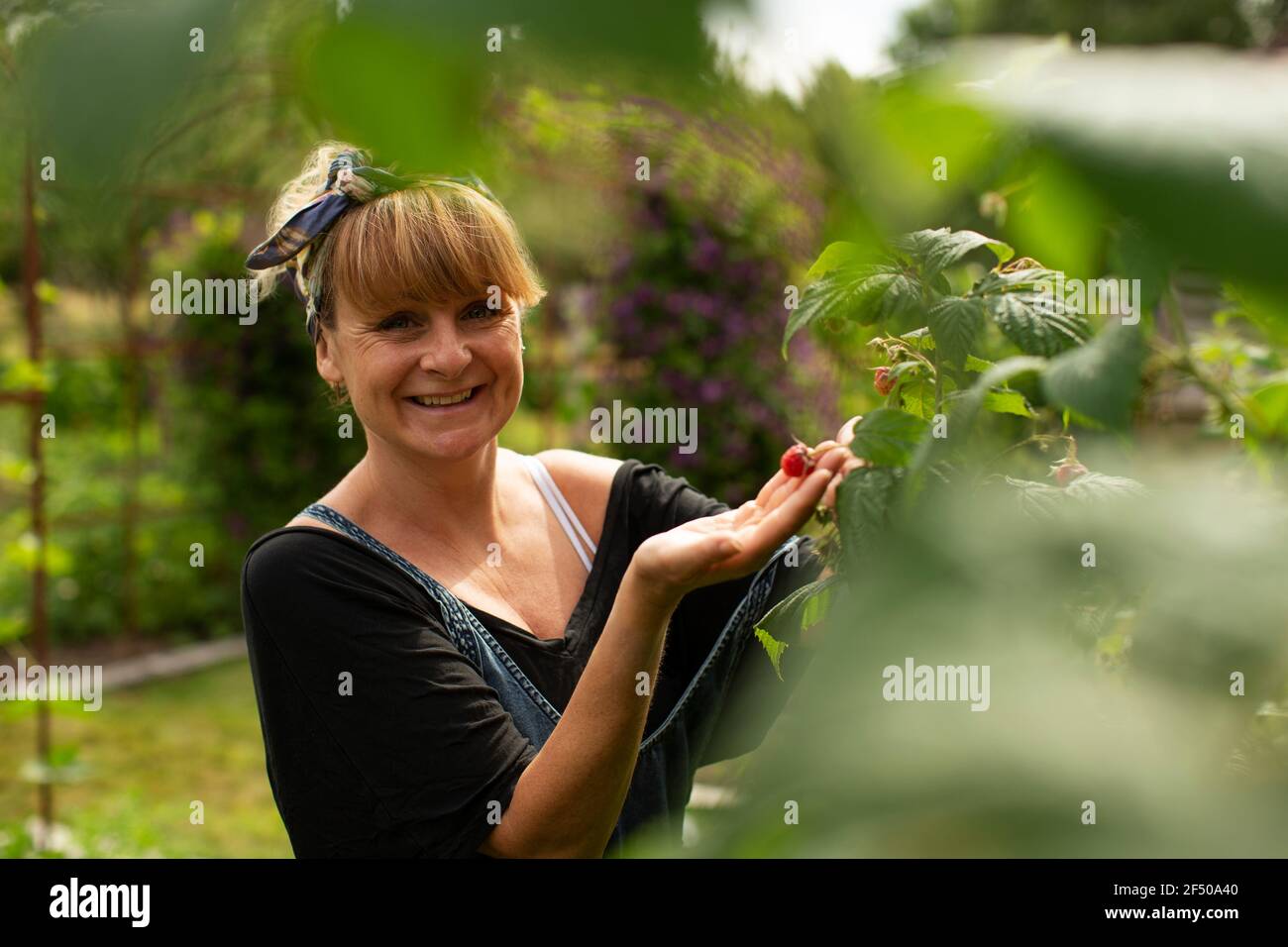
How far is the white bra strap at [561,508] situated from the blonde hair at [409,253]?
19.4 inches

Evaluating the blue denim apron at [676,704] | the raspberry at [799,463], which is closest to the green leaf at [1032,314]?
the raspberry at [799,463]

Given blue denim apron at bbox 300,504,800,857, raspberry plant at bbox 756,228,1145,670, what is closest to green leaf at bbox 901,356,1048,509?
raspberry plant at bbox 756,228,1145,670

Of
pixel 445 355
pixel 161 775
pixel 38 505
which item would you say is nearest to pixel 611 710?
pixel 445 355

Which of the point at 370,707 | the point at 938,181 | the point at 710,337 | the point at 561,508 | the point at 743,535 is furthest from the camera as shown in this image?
the point at 710,337

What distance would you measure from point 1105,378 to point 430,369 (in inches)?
60.4

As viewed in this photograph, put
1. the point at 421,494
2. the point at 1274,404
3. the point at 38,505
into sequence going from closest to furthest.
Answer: the point at 1274,404, the point at 421,494, the point at 38,505

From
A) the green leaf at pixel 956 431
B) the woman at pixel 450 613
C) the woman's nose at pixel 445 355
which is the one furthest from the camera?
the woman's nose at pixel 445 355

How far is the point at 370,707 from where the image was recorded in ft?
5.56

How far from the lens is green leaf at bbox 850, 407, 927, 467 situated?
0.76 meters

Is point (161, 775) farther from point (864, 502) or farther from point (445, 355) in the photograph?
point (864, 502)

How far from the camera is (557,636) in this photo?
2043 mm

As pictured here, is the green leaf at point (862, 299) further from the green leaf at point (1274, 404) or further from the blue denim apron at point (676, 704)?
the blue denim apron at point (676, 704)

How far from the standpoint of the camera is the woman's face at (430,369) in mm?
1863
